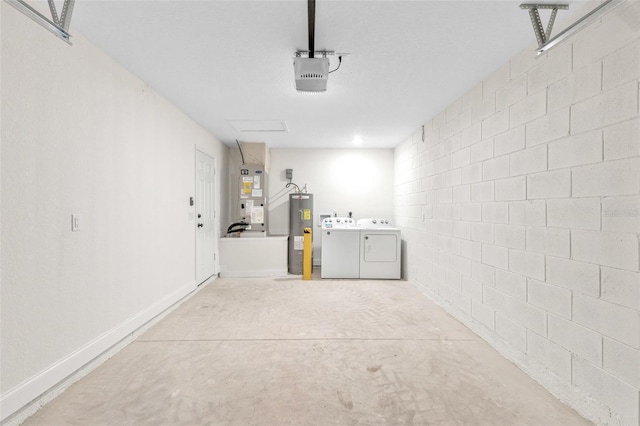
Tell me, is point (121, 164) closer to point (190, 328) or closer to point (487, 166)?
point (190, 328)

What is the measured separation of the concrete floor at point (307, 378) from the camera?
165 cm

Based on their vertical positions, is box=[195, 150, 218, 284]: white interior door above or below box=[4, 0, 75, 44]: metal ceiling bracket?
below

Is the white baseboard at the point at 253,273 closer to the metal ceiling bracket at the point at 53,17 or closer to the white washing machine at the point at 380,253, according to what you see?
the white washing machine at the point at 380,253

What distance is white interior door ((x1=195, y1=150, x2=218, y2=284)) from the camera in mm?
4199

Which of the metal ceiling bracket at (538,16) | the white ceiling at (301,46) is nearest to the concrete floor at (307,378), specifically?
the metal ceiling bracket at (538,16)

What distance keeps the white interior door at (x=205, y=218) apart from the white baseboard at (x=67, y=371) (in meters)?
1.39

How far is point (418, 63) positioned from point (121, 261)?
3.00 meters

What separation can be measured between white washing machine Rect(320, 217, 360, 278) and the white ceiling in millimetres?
2045

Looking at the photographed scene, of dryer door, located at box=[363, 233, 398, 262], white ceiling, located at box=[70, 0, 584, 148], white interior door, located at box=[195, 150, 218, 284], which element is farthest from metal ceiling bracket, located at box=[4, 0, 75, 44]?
dryer door, located at box=[363, 233, 398, 262]

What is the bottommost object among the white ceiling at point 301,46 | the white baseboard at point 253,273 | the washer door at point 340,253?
the white baseboard at point 253,273

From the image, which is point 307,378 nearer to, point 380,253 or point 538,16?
point 538,16

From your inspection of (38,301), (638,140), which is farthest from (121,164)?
(638,140)

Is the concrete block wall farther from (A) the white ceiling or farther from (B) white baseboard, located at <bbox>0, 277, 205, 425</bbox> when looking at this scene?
(B) white baseboard, located at <bbox>0, 277, 205, 425</bbox>

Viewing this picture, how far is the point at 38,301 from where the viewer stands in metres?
1.72
